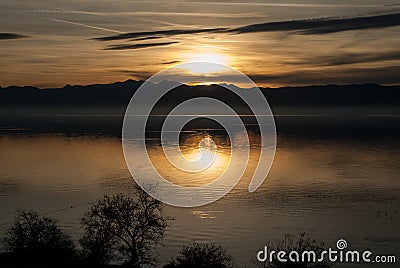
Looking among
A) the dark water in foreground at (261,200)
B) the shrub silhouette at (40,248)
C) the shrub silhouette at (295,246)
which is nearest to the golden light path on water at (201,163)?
the dark water in foreground at (261,200)

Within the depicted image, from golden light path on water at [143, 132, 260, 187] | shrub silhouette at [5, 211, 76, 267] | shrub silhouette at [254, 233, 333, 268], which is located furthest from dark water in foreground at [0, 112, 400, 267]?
shrub silhouette at [5, 211, 76, 267]

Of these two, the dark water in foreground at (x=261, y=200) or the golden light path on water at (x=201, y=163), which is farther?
the golden light path on water at (x=201, y=163)

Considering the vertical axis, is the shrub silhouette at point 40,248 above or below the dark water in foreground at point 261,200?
below

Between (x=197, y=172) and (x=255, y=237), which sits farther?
(x=197, y=172)

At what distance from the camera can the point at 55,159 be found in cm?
14100

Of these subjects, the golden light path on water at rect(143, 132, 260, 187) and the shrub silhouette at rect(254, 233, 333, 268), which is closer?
the shrub silhouette at rect(254, 233, 333, 268)

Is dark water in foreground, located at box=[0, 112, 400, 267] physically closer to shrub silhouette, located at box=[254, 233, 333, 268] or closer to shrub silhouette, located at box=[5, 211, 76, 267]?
shrub silhouette, located at box=[254, 233, 333, 268]

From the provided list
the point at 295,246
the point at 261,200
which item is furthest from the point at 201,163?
the point at 295,246

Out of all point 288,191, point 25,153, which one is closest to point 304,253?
point 288,191

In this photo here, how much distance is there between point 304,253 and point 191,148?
132834 millimetres

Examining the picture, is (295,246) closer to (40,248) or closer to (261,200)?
(40,248)

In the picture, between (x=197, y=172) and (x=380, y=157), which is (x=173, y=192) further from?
(x=380, y=157)

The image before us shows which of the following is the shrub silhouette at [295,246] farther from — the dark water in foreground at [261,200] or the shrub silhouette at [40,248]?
the shrub silhouette at [40,248]

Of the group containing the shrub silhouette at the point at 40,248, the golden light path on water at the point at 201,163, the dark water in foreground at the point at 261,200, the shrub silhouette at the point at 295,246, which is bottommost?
the shrub silhouette at the point at 40,248
